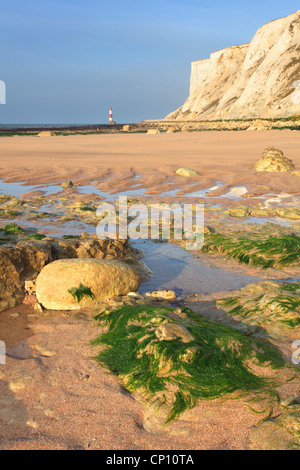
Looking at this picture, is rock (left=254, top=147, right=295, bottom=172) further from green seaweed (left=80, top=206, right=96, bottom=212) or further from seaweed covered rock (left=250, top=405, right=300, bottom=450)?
seaweed covered rock (left=250, top=405, right=300, bottom=450)

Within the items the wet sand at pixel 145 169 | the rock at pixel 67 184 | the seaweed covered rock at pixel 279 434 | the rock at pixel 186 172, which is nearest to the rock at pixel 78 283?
the seaweed covered rock at pixel 279 434

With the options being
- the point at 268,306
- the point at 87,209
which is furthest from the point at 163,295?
the point at 87,209

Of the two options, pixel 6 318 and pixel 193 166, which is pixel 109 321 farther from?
pixel 193 166

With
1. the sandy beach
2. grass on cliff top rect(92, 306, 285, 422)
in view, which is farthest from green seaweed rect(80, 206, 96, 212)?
grass on cliff top rect(92, 306, 285, 422)

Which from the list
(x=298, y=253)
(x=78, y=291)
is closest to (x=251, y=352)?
(x=78, y=291)

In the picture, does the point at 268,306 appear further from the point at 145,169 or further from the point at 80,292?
the point at 145,169

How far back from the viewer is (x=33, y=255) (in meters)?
4.17

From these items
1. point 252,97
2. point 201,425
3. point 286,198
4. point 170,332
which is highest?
point 252,97

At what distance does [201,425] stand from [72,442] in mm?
708

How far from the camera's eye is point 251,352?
2.87 meters

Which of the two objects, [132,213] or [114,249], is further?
[132,213]

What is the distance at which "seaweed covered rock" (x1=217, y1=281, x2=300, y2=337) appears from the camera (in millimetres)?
3316

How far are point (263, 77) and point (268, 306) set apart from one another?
46251 millimetres

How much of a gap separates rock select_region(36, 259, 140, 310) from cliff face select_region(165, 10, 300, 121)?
36.1 m
